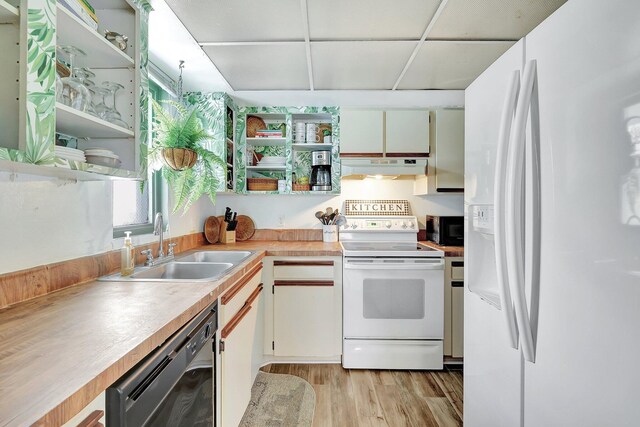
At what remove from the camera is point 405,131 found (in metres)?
2.78

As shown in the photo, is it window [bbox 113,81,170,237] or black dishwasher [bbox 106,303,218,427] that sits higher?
window [bbox 113,81,170,237]

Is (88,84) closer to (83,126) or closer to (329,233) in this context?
(83,126)

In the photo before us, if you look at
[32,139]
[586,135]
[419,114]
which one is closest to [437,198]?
[419,114]

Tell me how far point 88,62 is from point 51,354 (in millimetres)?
1233

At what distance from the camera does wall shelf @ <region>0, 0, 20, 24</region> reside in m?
0.82

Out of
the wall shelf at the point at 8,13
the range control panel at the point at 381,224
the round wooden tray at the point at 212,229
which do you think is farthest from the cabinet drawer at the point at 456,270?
the wall shelf at the point at 8,13

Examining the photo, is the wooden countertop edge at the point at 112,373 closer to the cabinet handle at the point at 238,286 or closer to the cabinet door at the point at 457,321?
the cabinet handle at the point at 238,286

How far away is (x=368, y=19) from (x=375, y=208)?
166 cm

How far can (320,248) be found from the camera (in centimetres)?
257

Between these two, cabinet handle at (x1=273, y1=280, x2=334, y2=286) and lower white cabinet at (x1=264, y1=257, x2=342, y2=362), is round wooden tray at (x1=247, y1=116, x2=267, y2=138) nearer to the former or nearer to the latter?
lower white cabinet at (x1=264, y1=257, x2=342, y2=362)

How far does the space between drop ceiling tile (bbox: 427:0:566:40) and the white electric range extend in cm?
148

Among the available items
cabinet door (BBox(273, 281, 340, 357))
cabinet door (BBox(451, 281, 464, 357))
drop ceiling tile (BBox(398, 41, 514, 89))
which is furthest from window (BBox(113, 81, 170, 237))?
cabinet door (BBox(451, 281, 464, 357))

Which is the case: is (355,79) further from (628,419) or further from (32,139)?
(628,419)

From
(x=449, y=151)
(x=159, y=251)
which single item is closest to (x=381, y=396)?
(x=159, y=251)
